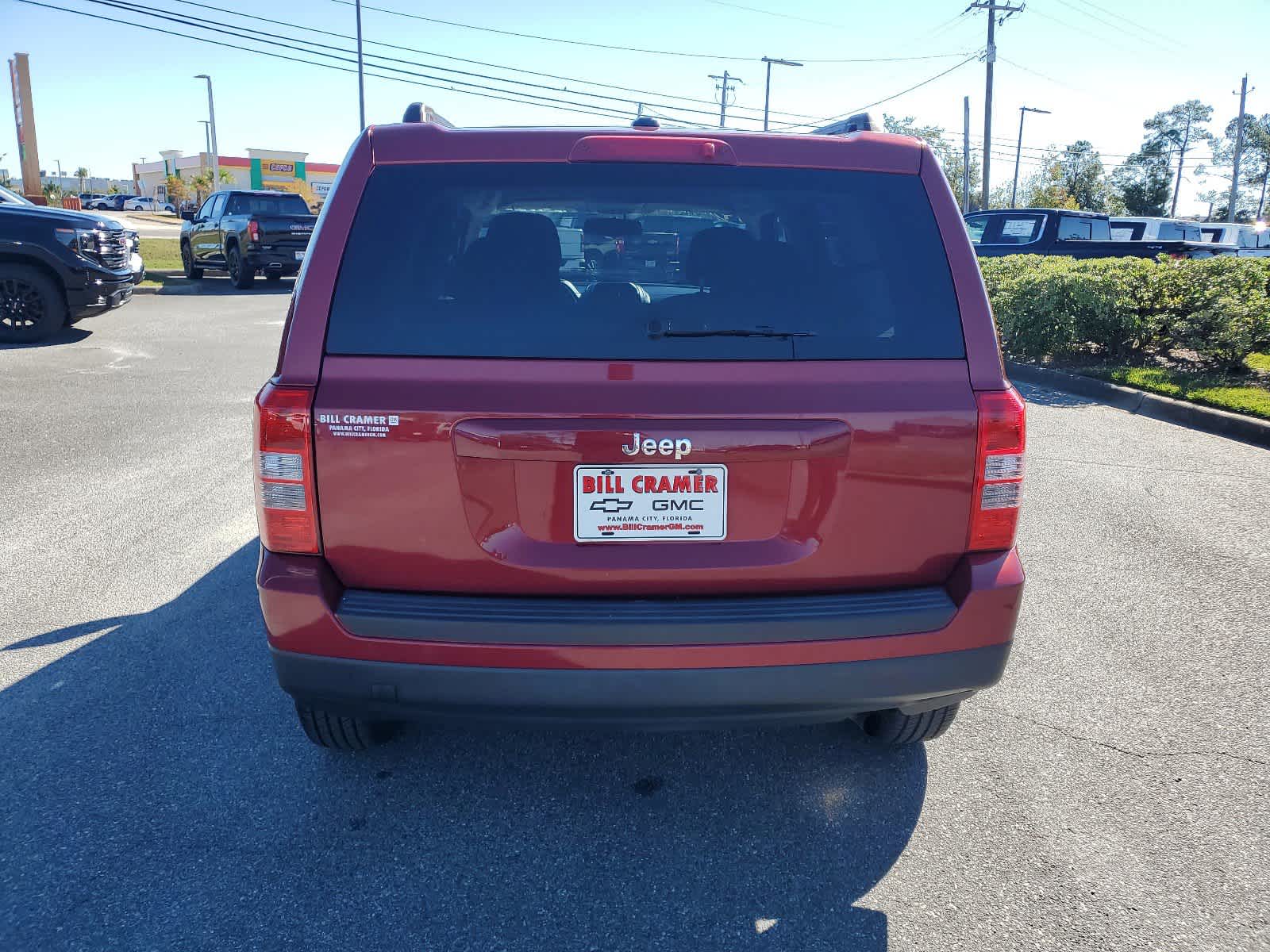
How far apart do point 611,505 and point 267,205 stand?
20.1 meters

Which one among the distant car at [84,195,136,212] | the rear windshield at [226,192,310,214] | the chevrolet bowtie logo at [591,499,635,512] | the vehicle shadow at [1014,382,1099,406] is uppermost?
the distant car at [84,195,136,212]

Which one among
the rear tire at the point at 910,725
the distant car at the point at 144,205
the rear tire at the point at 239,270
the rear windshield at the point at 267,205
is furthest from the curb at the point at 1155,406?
the distant car at the point at 144,205

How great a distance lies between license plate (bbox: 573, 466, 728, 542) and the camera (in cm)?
233

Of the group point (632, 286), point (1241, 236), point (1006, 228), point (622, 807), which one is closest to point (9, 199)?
point (632, 286)

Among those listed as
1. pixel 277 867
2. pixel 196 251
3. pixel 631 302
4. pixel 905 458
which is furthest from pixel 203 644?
pixel 196 251

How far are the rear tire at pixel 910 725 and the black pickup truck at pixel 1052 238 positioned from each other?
14.1m

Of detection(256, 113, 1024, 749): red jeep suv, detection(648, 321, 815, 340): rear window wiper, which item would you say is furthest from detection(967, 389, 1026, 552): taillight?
detection(648, 321, 815, 340): rear window wiper

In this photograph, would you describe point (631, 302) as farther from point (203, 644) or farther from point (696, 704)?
point (203, 644)

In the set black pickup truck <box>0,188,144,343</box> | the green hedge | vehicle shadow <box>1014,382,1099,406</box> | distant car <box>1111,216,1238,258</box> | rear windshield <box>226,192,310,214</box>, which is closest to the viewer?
the green hedge

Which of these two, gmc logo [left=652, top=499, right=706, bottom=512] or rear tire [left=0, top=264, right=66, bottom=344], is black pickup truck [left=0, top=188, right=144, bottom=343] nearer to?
rear tire [left=0, top=264, right=66, bottom=344]

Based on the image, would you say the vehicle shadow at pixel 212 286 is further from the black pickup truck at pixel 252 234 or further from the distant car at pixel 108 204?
the distant car at pixel 108 204

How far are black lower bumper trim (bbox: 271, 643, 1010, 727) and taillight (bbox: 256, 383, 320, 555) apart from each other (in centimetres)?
30

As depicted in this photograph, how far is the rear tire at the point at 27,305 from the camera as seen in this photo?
1148 cm

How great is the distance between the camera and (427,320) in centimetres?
239
